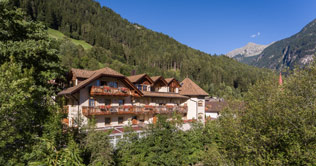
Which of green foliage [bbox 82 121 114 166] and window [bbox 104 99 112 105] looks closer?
green foliage [bbox 82 121 114 166]

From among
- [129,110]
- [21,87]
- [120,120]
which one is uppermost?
[21,87]

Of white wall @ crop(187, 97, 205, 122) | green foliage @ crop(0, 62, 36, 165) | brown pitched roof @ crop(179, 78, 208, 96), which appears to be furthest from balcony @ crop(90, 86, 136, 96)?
green foliage @ crop(0, 62, 36, 165)

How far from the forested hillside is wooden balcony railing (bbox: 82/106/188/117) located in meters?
42.3

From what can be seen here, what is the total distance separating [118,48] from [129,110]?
3652 inches

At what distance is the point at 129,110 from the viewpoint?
84.0 ft

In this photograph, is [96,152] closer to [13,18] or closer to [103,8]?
[13,18]

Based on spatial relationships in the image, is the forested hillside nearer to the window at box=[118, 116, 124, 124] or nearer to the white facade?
the white facade

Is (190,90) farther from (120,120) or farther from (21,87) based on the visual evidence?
(21,87)

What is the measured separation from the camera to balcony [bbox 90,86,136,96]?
22203 mm

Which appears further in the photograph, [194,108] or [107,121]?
[194,108]

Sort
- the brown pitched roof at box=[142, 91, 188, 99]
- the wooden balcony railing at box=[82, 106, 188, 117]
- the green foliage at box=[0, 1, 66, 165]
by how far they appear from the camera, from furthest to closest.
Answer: the brown pitched roof at box=[142, 91, 188, 99]
the wooden balcony railing at box=[82, 106, 188, 117]
the green foliage at box=[0, 1, 66, 165]

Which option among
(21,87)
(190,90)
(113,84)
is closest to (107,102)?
(113,84)

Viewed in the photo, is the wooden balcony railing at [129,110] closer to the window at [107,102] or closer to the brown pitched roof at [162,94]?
the window at [107,102]

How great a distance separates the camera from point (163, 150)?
18.4 metres
